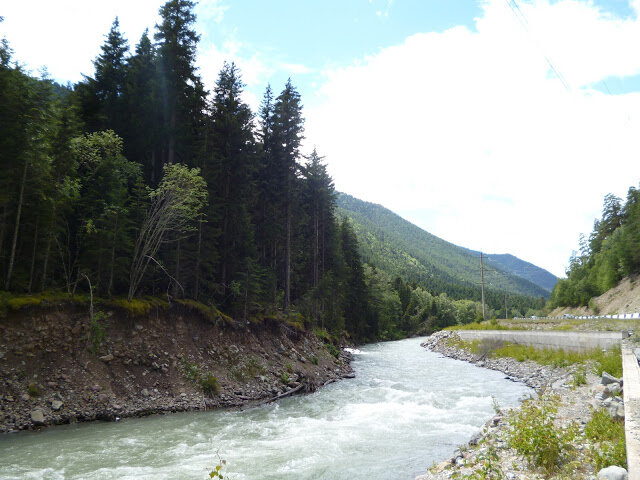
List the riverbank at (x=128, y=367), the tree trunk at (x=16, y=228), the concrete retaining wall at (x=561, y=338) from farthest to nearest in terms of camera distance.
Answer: the concrete retaining wall at (x=561, y=338) < the tree trunk at (x=16, y=228) < the riverbank at (x=128, y=367)

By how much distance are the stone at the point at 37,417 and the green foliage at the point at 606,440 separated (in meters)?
15.2

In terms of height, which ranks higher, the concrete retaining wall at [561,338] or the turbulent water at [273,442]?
the concrete retaining wall at [561,338]

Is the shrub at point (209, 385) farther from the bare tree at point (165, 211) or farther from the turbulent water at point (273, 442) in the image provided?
the bare tree at point (165, 211)

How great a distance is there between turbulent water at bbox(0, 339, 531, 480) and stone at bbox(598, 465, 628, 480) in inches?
185

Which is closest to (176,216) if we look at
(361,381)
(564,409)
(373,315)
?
(361,381)

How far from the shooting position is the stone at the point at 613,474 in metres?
Answer: 5.25

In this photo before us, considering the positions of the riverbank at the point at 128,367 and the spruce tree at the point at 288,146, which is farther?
the spruce tree at the point at 288,146

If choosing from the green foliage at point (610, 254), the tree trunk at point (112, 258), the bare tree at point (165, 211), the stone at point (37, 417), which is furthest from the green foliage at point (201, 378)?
the green foliage at point (610, 254)

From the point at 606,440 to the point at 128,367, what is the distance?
16164 millimetres

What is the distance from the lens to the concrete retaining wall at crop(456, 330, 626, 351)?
2312cm

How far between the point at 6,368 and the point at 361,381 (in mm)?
18682

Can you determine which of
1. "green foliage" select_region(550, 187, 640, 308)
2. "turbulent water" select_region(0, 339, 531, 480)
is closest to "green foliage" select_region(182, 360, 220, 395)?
"turbulent water" select_region(0, 339, 531, 480)

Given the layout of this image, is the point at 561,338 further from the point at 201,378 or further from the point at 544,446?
the point at 201,378

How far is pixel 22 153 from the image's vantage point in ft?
47.4
